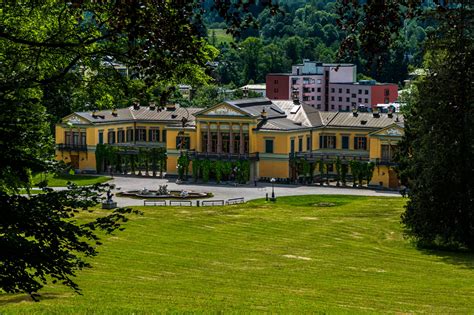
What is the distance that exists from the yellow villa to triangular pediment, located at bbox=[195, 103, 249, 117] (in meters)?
0.08

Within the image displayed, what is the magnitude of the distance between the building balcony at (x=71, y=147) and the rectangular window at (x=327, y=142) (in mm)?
20083

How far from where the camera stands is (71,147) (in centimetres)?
9031

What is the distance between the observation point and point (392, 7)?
14.5 m

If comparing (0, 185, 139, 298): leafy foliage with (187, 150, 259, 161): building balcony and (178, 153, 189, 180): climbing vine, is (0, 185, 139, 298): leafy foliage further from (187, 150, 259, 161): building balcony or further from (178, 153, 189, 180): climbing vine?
(178, 153, 189, 180): climbing vine

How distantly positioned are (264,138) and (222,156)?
369 cm

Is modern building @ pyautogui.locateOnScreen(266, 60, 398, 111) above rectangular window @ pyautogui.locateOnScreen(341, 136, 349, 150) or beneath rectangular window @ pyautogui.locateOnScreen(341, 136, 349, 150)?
above

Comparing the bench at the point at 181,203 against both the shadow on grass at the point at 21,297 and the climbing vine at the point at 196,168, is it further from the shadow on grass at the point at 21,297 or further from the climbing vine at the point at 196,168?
the shadow on grass at the point at 21,297

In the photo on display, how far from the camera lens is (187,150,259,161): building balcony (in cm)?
8412

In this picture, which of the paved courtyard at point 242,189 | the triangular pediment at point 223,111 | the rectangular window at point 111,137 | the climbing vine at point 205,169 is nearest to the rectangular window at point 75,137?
the rectangular window at point 111,137

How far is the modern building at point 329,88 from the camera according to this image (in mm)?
137625

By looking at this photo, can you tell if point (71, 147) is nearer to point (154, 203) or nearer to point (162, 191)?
point (162, 191)

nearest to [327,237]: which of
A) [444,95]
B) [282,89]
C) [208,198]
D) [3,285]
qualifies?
[444,95]

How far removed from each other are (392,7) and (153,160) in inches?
2923

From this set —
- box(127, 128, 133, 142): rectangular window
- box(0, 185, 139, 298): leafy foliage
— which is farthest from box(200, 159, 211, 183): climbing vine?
box(0, 185, 139, 298): leafy foliage
